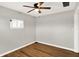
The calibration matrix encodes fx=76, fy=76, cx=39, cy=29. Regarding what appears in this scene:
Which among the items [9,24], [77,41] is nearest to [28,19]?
[9,24]

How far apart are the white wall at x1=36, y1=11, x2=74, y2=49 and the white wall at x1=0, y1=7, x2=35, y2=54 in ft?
1.73

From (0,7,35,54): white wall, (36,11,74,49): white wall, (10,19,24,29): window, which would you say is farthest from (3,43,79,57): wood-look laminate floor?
(10,19,24,29): window

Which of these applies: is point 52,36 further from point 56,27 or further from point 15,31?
point 15,31

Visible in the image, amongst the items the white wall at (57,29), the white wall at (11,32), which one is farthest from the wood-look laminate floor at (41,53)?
the white wall at (57,29)

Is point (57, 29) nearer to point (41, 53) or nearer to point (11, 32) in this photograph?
point (41, 53)

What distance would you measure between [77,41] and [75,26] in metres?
0.42

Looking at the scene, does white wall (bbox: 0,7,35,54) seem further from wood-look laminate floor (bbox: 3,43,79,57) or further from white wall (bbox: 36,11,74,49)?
white wall (bbox: 36,11,74,49)

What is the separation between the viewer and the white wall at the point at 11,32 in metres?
1.86

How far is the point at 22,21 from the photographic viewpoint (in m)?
2.53

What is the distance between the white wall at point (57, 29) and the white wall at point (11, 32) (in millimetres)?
527

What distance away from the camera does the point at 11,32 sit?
83.3 inches

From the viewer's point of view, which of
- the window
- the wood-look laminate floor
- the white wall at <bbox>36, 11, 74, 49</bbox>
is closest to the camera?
the wood-look laminate floor

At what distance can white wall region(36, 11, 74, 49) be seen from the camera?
2.31 metres

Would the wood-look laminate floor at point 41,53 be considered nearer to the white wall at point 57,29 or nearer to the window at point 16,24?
the white wall at point 57,29
